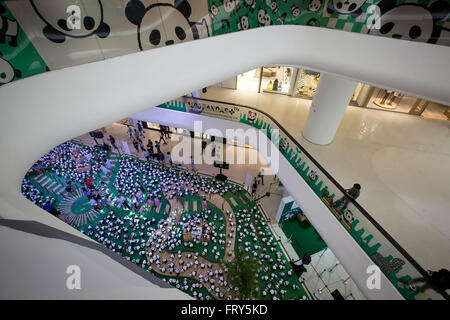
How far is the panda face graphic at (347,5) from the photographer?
3.98 meters

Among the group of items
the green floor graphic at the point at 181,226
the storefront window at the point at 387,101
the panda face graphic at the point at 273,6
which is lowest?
the green floor graphic at the point at 181,226

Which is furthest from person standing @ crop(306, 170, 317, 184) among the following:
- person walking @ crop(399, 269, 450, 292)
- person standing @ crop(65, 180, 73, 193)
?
person standing @ crop(65, 180, 73, 193)

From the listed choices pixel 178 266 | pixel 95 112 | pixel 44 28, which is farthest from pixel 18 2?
pixel 178 266

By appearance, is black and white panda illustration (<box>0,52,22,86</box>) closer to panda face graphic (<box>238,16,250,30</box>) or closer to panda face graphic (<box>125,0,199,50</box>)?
panda face graphic (<box>125,0,199,50</box>)

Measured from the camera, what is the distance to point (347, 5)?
13.5 ft

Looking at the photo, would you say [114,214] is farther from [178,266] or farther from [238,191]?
[238,191]

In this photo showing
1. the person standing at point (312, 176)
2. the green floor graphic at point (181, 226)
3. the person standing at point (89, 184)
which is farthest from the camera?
the person standing at point (89, 184)

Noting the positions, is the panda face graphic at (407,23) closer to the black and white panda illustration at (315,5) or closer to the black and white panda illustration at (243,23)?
the black and white panda illustration at (315,5)

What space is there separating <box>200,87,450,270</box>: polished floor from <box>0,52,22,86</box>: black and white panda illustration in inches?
274

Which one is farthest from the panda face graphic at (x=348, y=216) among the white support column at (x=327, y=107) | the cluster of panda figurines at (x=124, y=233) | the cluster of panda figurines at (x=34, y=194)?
the cluster of panda figurines at (x=34, y=194)

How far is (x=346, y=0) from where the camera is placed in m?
4.12

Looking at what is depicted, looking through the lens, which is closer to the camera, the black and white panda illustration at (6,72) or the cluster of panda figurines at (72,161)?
the black and white panda illustration at (6,72)

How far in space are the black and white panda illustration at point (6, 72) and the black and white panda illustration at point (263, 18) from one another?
4.31 metres

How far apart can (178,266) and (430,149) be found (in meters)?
10.4
